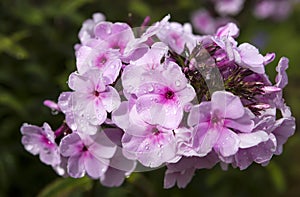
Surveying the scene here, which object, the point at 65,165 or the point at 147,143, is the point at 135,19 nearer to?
the point at 65,165

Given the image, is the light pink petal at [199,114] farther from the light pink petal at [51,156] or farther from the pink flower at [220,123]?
the light pink petal at [51,156]

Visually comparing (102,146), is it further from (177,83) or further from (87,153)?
(177,83)

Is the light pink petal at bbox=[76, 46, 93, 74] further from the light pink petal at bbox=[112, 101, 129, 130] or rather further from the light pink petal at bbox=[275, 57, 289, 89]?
the light pink petal at bbox=[275, 57, 289, 89]

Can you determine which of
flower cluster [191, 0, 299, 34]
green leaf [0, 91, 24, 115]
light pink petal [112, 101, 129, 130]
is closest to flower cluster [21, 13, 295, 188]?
light pink petal [112, 101, 129, 130]

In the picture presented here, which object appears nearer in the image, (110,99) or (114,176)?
(110,99)

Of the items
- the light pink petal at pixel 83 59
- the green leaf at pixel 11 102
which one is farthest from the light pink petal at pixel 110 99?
the green leaf at pixel 11 102

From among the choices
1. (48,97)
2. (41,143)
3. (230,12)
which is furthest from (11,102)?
(230,12)

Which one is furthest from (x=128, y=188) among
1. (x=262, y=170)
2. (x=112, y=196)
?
(x=262, y=170)
